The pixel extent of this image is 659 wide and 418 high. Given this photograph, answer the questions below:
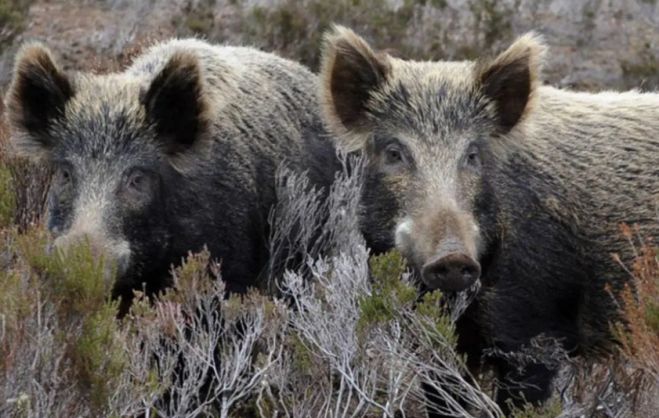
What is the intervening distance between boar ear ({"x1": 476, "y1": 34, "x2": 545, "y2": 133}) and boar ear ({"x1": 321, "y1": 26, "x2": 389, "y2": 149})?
538 mm

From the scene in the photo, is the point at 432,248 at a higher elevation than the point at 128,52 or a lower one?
higher

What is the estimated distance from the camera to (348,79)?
6.95 meters

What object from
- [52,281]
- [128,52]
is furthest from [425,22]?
[52,281]

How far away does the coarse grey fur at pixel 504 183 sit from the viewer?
6445mm

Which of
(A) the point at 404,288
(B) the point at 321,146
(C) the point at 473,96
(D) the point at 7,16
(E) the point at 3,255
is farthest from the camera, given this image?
(D) the point at 7,16

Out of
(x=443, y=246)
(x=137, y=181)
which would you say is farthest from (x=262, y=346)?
(x=443, y=246)

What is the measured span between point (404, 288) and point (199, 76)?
2.00 meters

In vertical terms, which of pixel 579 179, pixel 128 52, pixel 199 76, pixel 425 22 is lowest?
pixel 425 22

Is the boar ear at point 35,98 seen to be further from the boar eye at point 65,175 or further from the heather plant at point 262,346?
the heather plant at point 262,346

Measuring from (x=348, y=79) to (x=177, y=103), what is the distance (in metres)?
0.90

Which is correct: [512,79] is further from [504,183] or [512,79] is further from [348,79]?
[348,79]

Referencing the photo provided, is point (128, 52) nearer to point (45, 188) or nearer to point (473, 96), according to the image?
point (45, 188)

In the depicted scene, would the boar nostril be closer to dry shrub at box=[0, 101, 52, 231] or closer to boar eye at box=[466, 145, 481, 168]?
boar eye at box=[466, 145, 481, 168]

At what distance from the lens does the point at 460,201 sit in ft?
20.5
